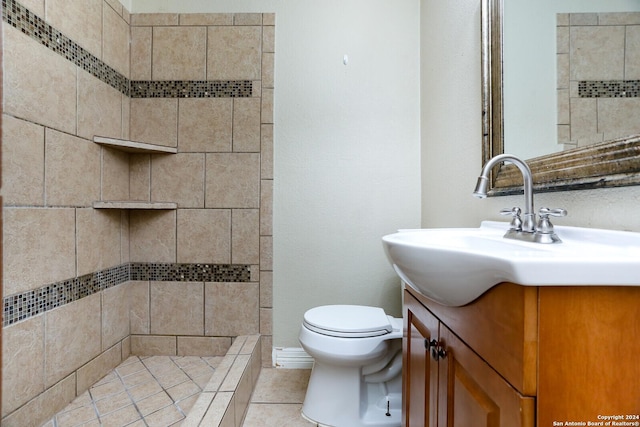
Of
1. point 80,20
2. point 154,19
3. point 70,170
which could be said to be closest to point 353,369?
point 70,170

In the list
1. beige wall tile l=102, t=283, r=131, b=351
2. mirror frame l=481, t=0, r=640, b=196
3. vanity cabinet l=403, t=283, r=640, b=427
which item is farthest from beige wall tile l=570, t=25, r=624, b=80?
beige wall tile l=102, t=283, r=131, b=351

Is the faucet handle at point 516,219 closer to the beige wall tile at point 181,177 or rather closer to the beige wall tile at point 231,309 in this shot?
the beige wall tile at point 231,309

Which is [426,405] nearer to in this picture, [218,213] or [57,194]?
[218,213]

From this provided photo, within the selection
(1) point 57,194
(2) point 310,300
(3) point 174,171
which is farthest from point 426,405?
(3) point 174,171

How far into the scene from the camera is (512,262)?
0.56m

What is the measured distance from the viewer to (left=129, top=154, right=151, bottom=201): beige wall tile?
1.99 metres

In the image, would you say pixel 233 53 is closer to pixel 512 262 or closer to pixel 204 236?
pixel 204 236

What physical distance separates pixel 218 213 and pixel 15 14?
1.13 m

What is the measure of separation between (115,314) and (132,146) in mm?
863

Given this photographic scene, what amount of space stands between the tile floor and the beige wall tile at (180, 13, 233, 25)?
184cm

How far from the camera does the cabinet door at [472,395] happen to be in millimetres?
583

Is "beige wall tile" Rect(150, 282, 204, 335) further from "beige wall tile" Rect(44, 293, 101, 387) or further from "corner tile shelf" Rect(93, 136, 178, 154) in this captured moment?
"corner tile shelf" Rect(93, 136, 178, 154)

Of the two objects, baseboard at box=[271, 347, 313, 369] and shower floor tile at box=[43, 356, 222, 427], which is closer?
shower floor tile at box=[43, 356, 222, 427]

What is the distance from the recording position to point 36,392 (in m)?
1.34
